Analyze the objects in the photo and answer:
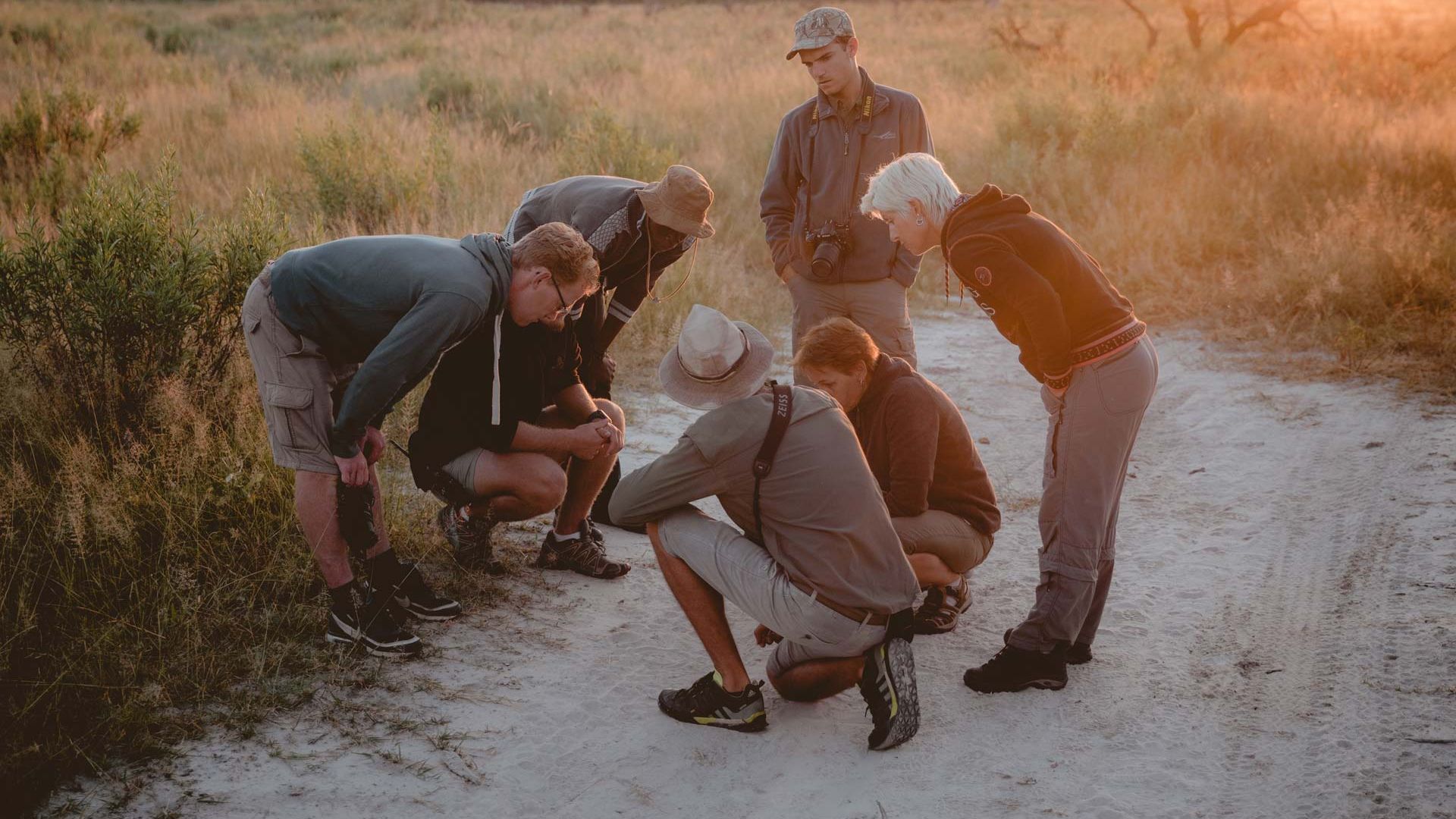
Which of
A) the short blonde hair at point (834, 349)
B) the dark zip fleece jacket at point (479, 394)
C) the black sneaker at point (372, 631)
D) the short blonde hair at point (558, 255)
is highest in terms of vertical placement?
the short blonde hair at point (558, 255)

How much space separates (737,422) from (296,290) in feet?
5.20

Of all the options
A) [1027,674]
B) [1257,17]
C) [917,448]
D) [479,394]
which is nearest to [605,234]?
[479,394]

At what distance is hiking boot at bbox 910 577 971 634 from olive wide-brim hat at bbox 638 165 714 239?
1828mm

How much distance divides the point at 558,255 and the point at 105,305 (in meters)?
2.47

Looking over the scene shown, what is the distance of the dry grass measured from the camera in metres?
3.76

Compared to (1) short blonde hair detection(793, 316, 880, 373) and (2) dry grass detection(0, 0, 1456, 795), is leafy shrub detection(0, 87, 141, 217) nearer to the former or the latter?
(2) dry grass detection(0, 0, 1456, 795)

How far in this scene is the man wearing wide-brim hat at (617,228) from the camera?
4.38 meters

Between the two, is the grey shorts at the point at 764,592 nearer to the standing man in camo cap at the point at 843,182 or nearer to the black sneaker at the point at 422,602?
the black sneaker at the point at 422,602

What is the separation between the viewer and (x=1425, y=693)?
11.4 ft

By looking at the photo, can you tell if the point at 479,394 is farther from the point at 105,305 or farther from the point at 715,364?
the point at 105,305

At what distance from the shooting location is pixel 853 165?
5.08 m

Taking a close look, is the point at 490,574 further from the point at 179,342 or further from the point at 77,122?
the point at 77,122

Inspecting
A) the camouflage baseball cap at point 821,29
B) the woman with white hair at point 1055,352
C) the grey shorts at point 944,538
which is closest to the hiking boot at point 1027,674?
the woman with white hair at point 1055,352

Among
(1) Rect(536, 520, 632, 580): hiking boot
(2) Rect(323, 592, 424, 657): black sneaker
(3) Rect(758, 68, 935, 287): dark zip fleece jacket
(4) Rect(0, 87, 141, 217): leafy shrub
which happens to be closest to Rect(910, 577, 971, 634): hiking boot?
(1) Rect(536, 520, 632, 580): hiking boot
